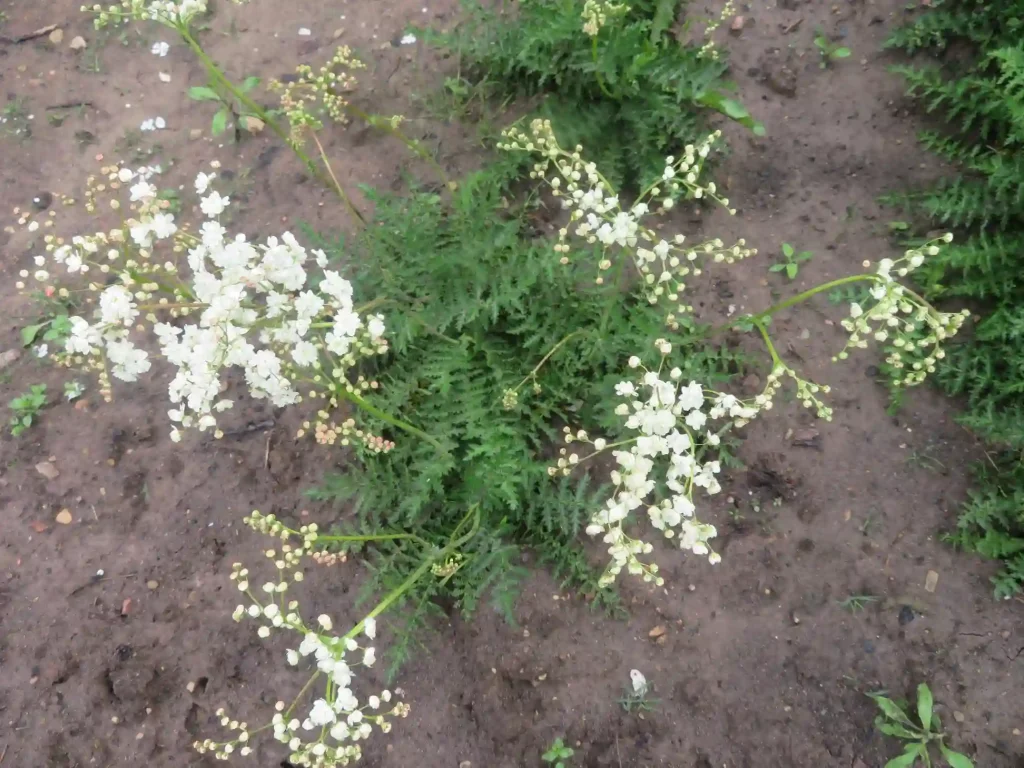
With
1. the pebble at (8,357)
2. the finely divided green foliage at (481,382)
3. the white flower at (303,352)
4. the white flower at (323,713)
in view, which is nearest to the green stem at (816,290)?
the finely divided green foliage at (481,382)

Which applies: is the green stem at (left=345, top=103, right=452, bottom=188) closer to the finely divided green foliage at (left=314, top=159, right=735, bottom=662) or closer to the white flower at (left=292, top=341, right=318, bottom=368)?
the finely divided green foliage at (left=314, top=159, right=735, bottom=662)

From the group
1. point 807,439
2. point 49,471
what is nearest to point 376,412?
point 807,439

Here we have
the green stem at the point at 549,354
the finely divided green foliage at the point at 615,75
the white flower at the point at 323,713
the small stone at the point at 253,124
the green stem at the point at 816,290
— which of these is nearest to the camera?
the white flower at the point at 323,713

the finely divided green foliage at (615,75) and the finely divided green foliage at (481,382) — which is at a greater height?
the finely divided green foliage at (615,75)

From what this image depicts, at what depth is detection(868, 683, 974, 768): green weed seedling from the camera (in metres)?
3.31

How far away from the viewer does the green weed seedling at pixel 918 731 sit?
130 inches

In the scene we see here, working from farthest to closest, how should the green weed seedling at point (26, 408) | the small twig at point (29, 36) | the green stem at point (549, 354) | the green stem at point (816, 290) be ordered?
the small twig at point (29, 36), the green weed seedling at point (26, 408), the green stem at point (549, 354), the green stem at point (816, 290)

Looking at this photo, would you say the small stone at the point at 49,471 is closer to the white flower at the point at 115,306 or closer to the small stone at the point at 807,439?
the white flower at the point at 115,306

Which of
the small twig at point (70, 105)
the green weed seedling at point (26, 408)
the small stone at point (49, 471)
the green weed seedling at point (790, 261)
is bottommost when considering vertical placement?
the small stone at point (49, 471)

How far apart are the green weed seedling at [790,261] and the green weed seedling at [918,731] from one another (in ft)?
7.12

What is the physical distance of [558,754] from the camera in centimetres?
341

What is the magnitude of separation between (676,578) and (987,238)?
7.83ft

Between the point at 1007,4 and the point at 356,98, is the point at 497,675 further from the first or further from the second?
the point at 1007,4

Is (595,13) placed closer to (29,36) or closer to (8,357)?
(8,357)
